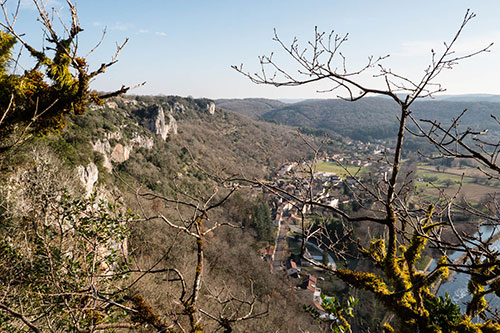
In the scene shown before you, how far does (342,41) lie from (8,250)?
282 inches

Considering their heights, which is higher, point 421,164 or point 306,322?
point 421,164

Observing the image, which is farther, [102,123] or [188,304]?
→ [102,123]

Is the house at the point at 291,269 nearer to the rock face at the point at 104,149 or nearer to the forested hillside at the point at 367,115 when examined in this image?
the rock face at the point at 104,149

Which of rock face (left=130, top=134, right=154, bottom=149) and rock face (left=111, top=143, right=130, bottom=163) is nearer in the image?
rock face (left=111, top=143, right=130, bottom=163)

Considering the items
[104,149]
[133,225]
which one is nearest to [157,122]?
[104,149]

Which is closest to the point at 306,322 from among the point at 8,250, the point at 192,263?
the point at 192,263

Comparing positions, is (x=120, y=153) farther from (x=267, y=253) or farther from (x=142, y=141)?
(x=267, y=253)

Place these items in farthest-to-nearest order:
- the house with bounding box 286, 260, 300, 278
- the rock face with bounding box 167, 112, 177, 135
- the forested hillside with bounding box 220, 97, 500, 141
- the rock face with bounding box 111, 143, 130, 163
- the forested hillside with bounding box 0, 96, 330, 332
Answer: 1. the forested hillside with bounding box 220, 97, 500, 141
2. the rock face with bounding box 167, 112, 177, 135
3. the rock face with bounding box 111, 143, 130, 163
4. the house with bounding box 286, 260, 300, 278
5. the forested hillside with bounding box 0, 96, 330, 332

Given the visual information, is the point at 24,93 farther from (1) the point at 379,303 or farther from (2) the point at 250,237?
(2) the point at 250,237

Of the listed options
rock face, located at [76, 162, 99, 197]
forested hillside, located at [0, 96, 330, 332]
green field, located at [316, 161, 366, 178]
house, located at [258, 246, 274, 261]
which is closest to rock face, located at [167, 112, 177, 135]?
forested hillside, located at [0, 96, 330, 332]

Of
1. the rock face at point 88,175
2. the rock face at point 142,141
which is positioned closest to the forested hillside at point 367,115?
the rock face at point 142,141

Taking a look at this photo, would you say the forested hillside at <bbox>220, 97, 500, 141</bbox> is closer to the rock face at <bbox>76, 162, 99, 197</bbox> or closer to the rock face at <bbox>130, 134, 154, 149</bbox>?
the rock face at <bbox>130, 134, 154, 149</bbox>

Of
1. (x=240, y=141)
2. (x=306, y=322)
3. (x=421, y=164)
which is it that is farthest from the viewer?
(x=240, y=141)

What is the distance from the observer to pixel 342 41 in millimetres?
2729
